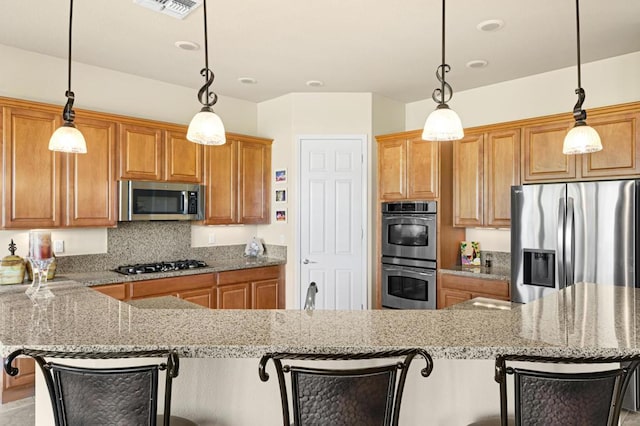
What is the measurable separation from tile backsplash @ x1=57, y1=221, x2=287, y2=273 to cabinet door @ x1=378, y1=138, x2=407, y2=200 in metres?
1.35

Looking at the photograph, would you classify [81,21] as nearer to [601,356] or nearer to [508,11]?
[508,11]

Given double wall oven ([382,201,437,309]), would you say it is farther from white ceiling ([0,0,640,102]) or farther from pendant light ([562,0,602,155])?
pendant light ([562,0,602,155])

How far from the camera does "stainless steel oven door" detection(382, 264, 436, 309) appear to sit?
4.15 metres

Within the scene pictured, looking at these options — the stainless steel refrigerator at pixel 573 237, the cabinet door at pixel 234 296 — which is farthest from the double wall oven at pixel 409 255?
the cabinet door at pixel 234 296

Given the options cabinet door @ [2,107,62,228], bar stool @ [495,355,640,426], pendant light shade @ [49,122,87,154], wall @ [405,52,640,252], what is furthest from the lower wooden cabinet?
bar stool @ [495,355,640,426]

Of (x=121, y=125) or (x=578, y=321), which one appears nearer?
(x=578, y=321)

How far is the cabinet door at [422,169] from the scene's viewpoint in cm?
420

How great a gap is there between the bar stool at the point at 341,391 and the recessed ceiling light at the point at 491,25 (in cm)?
268

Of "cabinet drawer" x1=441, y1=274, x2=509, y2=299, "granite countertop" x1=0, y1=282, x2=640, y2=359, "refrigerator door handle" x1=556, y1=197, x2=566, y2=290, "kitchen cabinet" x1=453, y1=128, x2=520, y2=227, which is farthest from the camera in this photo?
"kitchen cabinet" x1=453, y1=128, x2=520, y2=227

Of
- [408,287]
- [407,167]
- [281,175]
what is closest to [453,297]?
[408,287]

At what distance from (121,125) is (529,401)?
3.76 metres

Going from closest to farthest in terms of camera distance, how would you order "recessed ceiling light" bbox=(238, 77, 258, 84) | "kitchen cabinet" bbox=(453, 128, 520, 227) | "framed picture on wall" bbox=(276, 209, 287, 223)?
"kitchen cabinet" bbox=(453, 128, 520, 227) < "recessed ceiling light" bbox=(238, 77, 258, 84) < "framed picture on wall" bbox=(276, 209, 287, 223)

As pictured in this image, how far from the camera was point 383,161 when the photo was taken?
460 centimetres

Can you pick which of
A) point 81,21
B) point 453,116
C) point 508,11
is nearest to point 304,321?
point 453,116
